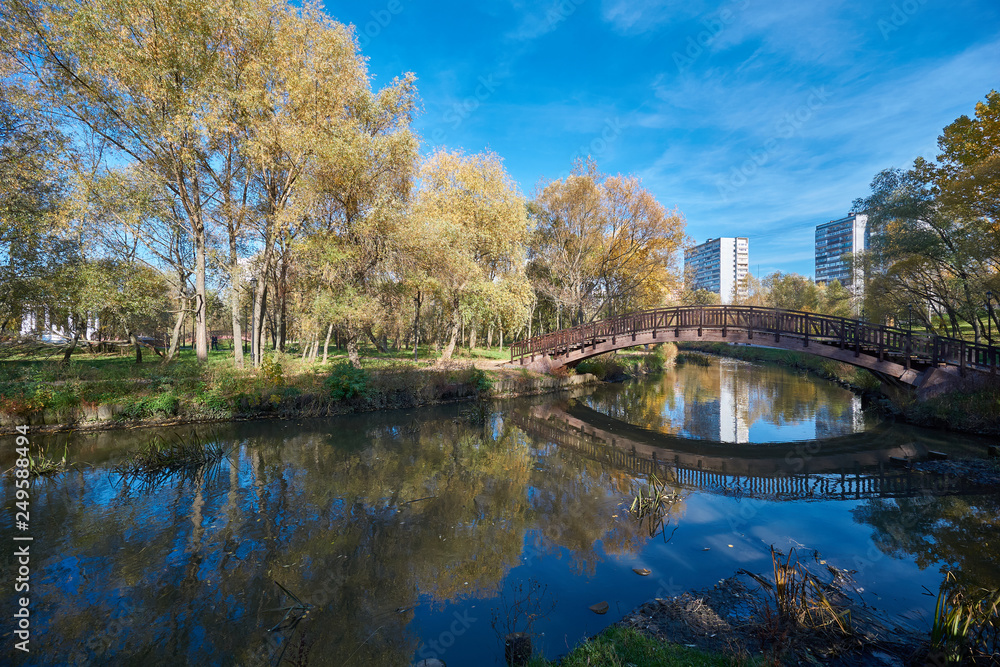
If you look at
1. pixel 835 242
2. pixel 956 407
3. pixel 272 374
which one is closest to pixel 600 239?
pixel 956 407

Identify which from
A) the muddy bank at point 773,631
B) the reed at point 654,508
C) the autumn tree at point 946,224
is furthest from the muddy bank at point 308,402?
the autumn tree at point 946,224

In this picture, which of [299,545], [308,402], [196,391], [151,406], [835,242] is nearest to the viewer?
[299,545]

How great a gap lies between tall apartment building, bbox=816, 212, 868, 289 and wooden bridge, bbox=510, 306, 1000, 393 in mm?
122499

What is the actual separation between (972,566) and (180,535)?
498 inches

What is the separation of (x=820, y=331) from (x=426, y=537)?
18.2m

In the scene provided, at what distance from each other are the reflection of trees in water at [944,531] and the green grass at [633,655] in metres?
4.89

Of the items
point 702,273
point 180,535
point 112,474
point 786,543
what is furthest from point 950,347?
point 702,273

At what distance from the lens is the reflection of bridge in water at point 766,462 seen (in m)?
9.76

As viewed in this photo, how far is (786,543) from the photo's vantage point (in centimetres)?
717

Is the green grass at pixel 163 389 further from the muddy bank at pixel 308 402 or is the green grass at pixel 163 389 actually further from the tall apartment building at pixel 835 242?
the tall apartment building at pixel 835 242

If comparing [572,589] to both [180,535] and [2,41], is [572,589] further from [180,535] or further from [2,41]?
[2,41]

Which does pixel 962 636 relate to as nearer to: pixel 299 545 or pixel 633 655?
pixel 633 655

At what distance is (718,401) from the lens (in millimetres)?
21453

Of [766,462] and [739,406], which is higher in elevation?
[739,406]
